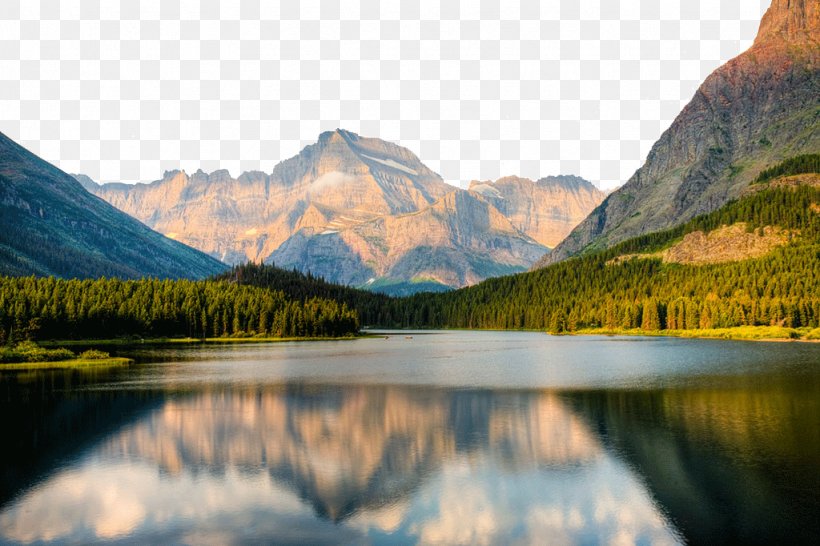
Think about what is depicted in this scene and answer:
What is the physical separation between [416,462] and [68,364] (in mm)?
99327

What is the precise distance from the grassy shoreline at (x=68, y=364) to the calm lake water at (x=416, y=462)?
96.0 ft

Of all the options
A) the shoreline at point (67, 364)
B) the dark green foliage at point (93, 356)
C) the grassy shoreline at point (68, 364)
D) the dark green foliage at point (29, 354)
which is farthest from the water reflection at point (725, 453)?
the dark green foliage at point (29, 354)

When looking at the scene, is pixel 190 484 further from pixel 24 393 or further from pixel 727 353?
pixel 727 353

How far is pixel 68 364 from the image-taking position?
400ft

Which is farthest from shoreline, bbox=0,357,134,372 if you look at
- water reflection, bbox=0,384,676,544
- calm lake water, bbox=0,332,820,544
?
water reflection, bbox=0,384,676,544

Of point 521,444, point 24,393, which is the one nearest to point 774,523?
point 521,444

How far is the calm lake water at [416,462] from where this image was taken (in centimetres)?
3284

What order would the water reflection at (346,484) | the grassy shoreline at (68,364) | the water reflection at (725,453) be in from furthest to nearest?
the grassy shoreline at (68,364)
the water reflection at (346,484)
the water reflection at (725,453)

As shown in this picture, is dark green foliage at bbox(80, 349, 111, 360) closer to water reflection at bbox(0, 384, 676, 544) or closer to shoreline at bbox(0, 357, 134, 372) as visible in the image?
shoreline at bbox(0, 357, 134, 372)

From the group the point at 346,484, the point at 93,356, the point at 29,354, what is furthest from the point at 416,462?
the point at 29,354

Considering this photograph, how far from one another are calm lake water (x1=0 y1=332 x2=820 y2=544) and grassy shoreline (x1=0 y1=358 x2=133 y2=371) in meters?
29.2

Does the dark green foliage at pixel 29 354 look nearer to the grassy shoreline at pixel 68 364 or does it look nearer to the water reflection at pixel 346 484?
the grassy shoreline at pixel 68 364

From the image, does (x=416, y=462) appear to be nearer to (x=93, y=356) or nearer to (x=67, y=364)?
(x=67, y=364)

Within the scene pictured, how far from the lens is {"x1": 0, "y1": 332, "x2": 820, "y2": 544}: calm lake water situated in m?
32.8
